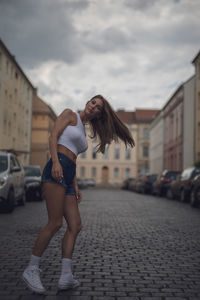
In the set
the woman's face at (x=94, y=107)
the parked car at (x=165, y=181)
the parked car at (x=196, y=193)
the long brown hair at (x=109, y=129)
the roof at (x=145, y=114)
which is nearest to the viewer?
the woman's face at (x=94, y=107)

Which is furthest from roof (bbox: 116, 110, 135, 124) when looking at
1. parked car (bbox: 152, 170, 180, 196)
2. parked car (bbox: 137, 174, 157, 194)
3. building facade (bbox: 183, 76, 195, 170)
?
parked car (bbox: 152, 170, 180, 196)

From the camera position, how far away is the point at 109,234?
852 centimetres

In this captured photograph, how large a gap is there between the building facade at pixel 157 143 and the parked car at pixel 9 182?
164 ft

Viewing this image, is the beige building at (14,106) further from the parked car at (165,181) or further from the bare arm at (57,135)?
the bare arm at (57,135)

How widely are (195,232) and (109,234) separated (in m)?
1.82

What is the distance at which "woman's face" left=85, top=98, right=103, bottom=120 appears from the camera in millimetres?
4371

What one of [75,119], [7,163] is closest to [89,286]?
[75,119]

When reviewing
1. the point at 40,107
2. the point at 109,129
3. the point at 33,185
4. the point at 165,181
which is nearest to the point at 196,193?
the point at 33,185

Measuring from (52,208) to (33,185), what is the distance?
49.5 ft

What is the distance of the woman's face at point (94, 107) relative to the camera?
437 cm

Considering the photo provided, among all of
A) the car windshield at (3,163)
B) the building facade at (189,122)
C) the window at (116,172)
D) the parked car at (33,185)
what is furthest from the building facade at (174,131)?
the car windshield at (3,163)

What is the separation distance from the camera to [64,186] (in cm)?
411

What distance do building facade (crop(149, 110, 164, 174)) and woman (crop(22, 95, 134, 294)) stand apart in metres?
59.0

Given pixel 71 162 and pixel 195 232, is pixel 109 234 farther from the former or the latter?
pixel 71 162
